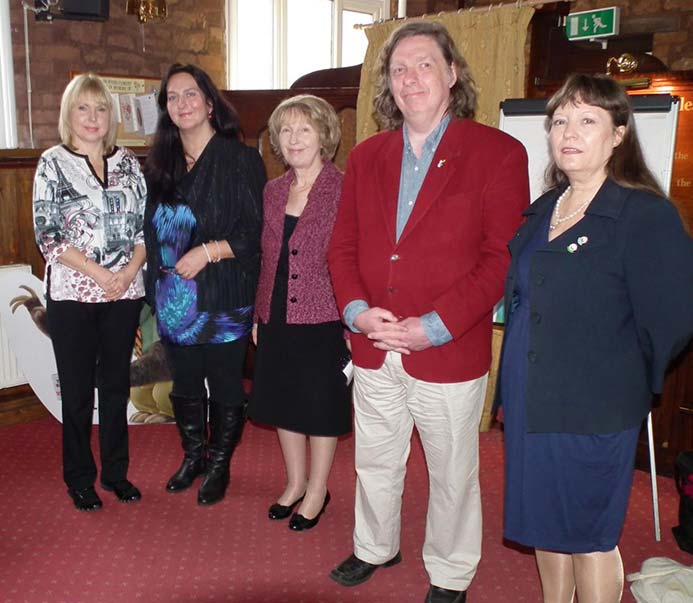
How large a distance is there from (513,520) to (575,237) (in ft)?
2.31

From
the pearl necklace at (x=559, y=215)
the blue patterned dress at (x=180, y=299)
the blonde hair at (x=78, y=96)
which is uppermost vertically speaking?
the blonde hair at (x=78, y=96)

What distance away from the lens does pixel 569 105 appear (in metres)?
1.64

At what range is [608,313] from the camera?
5.26 ft

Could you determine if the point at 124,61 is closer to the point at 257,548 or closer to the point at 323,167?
the point at 323,167

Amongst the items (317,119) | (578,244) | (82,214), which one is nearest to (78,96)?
(82,214)

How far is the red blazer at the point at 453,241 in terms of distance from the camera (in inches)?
73.5

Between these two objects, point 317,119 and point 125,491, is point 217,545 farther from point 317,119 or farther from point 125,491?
point 317,119

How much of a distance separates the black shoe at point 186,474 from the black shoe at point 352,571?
86 cm

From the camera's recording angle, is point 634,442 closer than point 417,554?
Yes

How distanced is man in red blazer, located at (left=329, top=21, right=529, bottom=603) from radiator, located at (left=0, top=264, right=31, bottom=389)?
2105 millimetres

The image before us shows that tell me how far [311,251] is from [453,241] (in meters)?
0.64

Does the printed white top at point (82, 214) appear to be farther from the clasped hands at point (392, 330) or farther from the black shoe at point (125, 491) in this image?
the clasped hands at point (392, 330)

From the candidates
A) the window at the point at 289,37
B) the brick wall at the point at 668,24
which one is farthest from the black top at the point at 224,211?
the brick wall at the point at 668,24

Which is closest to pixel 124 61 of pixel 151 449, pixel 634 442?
pixel 151 449
